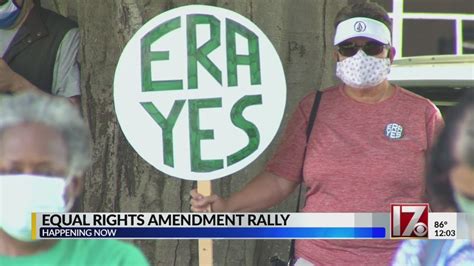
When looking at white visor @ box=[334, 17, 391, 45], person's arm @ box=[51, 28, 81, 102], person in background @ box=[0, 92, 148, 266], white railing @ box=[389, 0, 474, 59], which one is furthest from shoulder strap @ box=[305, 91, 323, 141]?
person's arm @ box=[51, 28, 81, 102]

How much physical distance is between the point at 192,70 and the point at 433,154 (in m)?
1.02

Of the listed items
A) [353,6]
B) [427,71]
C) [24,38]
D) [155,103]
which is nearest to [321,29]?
[353,6]

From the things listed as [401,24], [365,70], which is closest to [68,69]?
[365,70]

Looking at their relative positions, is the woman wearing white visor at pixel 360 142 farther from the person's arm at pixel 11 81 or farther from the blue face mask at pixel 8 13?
the blue face mask at pixel 8 13

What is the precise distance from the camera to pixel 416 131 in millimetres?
3857

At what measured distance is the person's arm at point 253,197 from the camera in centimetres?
401

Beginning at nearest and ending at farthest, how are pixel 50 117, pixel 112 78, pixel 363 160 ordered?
Result: 1. pixel 363 160
2. pixel 50 117
3. pixel 112 78

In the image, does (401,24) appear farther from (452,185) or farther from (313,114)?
(452,185)

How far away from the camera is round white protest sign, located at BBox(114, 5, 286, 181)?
12.9 ft

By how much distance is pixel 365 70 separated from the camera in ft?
12.7

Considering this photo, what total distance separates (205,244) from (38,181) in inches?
28.5

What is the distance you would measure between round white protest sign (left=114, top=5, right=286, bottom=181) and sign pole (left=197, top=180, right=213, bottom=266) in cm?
3

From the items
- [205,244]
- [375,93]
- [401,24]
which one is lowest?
[205,244]

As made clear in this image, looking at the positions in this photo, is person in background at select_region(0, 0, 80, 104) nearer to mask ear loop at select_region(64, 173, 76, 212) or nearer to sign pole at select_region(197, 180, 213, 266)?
mask ear loop at select_region(64, 173, 76, 212)
